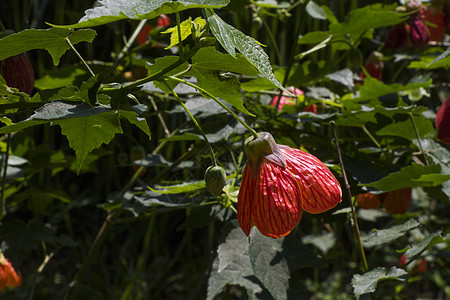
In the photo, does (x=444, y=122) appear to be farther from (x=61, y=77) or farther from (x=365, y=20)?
(x=61, y=77)

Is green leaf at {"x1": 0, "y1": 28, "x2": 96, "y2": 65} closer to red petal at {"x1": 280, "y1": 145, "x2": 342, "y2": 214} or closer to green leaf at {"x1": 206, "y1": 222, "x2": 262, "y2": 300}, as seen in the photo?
red petal at {"x1": 280, "y1": 145, "x2": 342, "y2": 214}

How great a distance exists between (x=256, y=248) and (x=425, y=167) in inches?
10.1

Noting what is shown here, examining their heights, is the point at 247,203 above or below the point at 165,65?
below

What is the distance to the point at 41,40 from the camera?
0.50m

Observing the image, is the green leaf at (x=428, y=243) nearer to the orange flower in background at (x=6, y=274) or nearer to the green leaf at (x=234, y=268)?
the green leaf at (x=234, y=268)

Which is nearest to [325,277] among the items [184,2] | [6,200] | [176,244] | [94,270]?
[176,244]

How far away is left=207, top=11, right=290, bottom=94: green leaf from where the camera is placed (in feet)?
1.34

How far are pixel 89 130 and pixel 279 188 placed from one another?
195mm

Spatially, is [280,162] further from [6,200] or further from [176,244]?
[176,244]

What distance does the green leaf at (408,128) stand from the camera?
34.2 inches

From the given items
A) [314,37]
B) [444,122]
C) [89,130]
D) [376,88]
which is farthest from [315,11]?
[89,130]

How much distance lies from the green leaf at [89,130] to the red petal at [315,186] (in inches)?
7.2

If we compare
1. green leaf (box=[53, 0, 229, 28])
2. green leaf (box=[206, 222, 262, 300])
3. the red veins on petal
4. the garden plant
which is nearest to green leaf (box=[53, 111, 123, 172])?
the garden plant

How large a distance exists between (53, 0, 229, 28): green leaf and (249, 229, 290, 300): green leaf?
1.36ft
